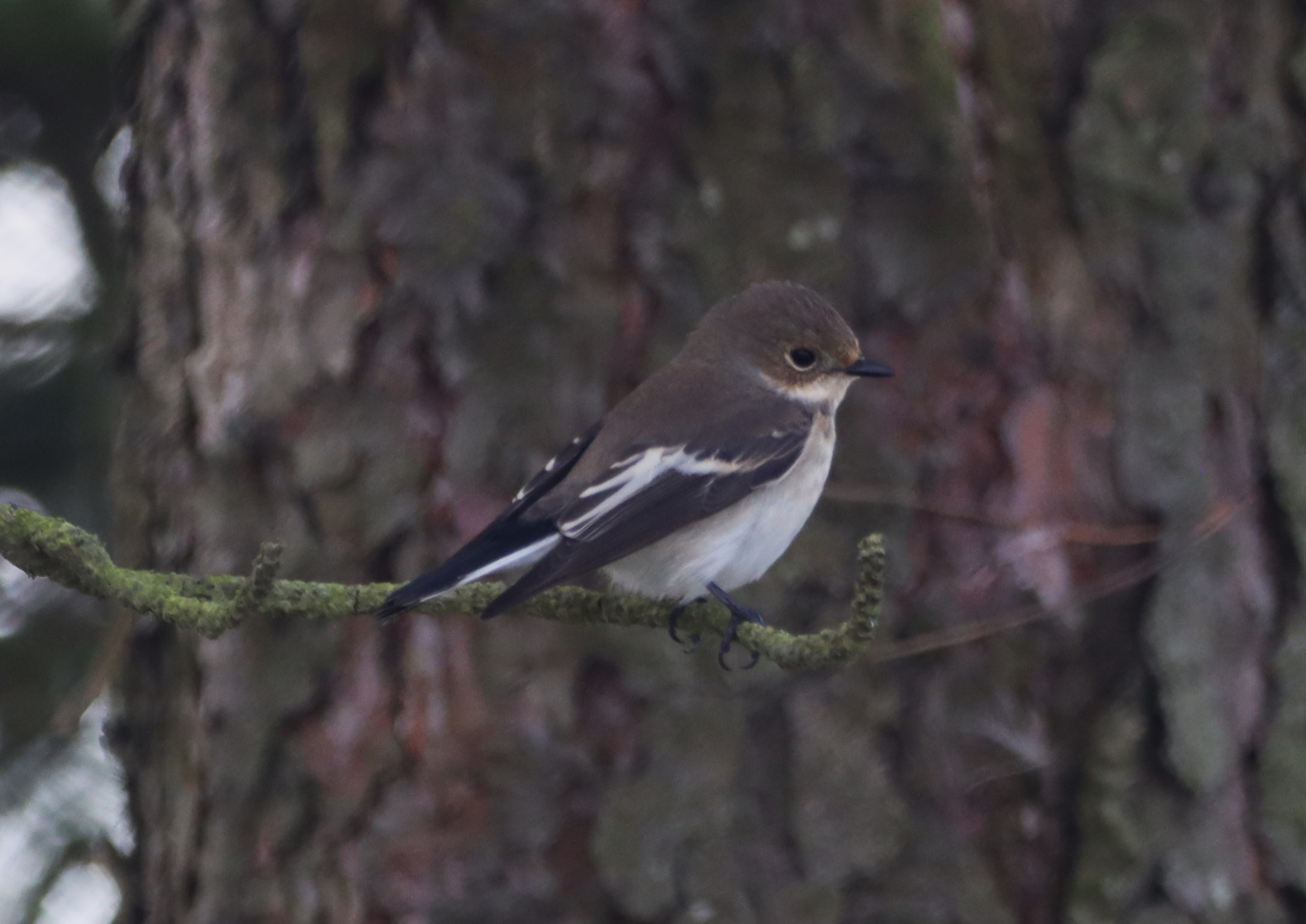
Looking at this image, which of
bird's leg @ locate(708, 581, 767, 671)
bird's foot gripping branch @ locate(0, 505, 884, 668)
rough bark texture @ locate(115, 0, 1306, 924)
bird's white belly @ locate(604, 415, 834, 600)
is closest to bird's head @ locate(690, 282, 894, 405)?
rough bark texture @ locate(115, 0, 1306, 924)

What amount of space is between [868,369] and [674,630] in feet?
2.55

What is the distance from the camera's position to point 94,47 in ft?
15.8

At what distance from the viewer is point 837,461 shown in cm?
382

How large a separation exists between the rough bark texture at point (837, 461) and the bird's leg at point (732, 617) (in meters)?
0.28

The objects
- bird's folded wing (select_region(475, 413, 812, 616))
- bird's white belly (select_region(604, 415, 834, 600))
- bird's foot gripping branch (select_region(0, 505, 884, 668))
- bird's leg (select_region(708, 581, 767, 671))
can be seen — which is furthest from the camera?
bird's white belly (select_region(604, 415, 834, 600))

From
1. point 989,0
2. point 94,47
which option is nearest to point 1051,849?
point 989,0

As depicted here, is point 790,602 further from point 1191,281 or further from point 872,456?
point 1191,281

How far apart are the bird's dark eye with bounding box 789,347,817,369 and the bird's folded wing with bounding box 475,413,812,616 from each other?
0.16 m

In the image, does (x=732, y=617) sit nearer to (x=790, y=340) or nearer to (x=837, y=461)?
(x=837, y=461)

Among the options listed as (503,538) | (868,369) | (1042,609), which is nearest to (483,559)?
(503,538)

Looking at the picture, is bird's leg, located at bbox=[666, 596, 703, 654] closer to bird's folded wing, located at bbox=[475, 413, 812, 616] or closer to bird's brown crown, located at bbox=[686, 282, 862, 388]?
bird's folded wing, located at bbox=[475, 413, 812, 616]

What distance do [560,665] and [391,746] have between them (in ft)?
1.56

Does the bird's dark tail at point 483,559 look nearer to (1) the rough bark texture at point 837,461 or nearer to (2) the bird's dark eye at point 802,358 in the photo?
(1) the rough bark texture at point 837,461

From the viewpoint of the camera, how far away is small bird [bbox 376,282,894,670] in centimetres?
326
